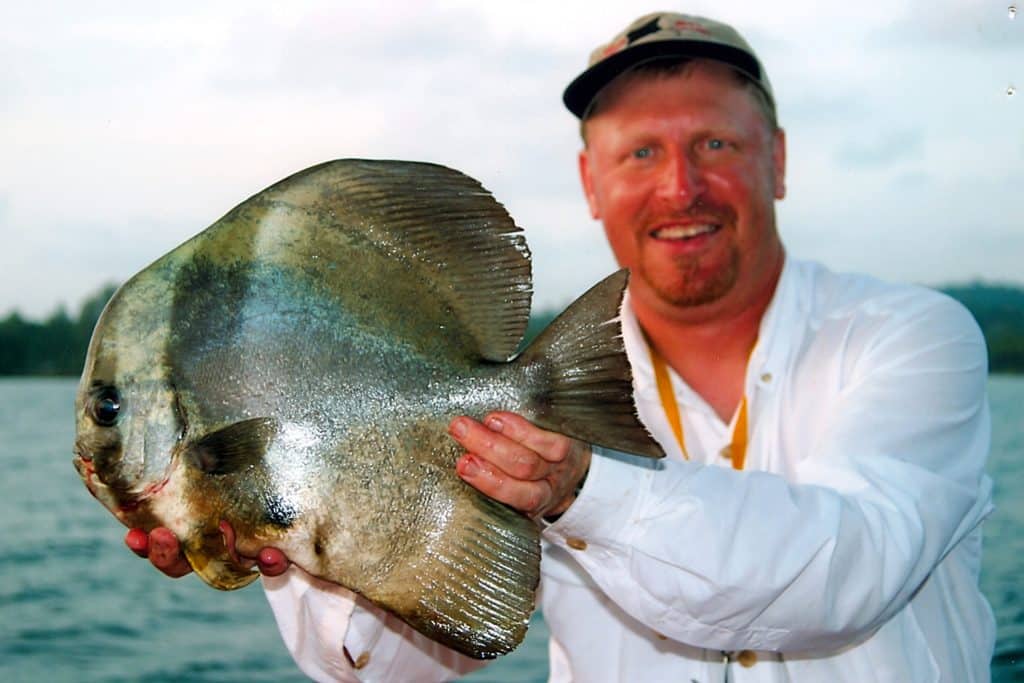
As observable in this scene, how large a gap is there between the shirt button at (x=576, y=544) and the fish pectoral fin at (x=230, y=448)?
78cm

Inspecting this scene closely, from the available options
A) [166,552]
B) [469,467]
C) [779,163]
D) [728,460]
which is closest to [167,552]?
[166,552]

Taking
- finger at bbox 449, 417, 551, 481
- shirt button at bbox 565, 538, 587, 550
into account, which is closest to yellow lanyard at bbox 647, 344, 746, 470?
shirt button at bbox 565, 538, 587, 550

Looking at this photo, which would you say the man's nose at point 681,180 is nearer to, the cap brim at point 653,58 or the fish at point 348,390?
the cap brim at point 653,58

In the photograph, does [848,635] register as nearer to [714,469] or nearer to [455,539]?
[714,469]

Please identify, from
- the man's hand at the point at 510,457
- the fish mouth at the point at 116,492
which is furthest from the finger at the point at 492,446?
the fish mouth at the point at 116,492

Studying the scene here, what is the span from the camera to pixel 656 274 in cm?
420

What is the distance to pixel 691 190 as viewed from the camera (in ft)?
13.6

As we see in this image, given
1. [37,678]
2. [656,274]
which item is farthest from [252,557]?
[37,678]

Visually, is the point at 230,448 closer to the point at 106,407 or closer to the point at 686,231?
the point at 106,407

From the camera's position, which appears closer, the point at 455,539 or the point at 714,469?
the point at 455,539

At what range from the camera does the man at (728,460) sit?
265cm

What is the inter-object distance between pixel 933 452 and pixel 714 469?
0.73 metres

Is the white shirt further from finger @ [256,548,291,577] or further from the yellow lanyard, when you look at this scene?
finger @ [256,548,291,577]

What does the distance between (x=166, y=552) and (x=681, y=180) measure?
240 centimetres
